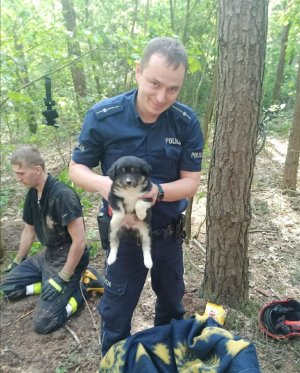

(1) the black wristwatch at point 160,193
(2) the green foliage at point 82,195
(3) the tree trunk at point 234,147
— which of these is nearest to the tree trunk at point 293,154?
(3) the tree trunk at point 234,147

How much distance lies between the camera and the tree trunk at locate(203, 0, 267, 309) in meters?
2.87

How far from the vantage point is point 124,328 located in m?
2.71

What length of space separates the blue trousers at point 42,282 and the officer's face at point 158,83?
2620 mm

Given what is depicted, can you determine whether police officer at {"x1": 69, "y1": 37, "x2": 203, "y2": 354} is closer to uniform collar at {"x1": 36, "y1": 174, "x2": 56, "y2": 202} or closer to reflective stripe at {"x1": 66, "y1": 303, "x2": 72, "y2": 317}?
reflective stripe at {"x1": 66, "y1": 303, "x2": 72, "y2": 317}

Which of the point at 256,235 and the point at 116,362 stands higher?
the point at 116,362

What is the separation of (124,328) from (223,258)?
4.50ft

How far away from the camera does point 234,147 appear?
318 cm

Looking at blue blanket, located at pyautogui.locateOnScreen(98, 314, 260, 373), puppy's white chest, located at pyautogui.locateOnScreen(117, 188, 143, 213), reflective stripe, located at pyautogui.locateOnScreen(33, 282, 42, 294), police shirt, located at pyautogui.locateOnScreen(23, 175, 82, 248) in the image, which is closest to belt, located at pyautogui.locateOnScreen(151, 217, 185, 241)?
puppy's white chest, located at pyautogui.locateOnScreen(117, 188, 143, 213)

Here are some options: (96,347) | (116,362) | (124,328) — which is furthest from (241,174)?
(96,347)

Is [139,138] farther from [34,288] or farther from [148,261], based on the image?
[34,288]

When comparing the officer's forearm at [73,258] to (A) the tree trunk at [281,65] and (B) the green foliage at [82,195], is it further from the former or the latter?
(A) the tree trunk at [281,65]

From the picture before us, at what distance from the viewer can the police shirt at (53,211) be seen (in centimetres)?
391

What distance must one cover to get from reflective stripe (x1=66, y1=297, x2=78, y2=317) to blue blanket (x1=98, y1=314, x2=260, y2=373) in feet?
4.78

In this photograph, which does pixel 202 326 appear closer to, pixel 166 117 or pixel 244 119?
pixel 166 117
